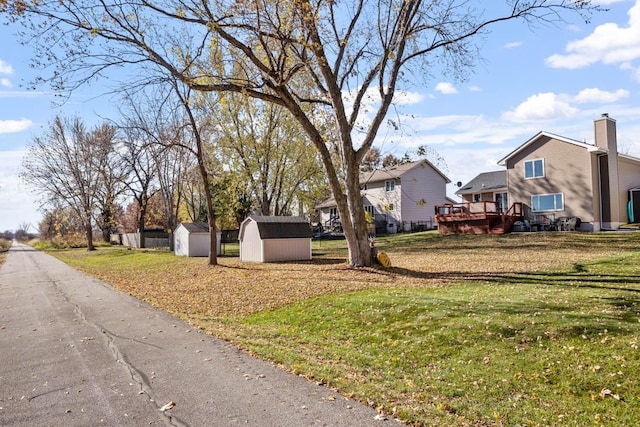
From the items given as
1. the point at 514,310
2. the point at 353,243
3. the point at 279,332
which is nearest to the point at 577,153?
the point at 353,243

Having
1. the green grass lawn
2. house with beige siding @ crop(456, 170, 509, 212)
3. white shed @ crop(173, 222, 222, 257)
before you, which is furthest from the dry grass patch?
house with beige siding @ crop(456, 170, 509, 212)

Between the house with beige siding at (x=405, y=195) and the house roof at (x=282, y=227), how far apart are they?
691 inches

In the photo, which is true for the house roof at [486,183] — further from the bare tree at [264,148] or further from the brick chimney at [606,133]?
the bare tree at [264,148]

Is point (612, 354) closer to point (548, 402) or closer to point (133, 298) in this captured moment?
point (548, 402)

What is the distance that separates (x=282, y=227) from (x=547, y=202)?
1704 cm

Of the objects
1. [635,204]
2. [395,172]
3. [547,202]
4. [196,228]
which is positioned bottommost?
[196,228]

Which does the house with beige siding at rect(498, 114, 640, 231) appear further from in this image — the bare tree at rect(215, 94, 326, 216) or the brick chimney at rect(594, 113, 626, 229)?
the bare tree at rect(215, 94, 326, 216)

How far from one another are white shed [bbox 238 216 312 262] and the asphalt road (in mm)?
13814

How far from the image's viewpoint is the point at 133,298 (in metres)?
13.3

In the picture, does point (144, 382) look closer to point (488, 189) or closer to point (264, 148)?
point (264, 148)

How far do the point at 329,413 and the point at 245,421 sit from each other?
2.69 feet

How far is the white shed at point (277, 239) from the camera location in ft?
78.6

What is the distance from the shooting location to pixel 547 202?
3031 cm

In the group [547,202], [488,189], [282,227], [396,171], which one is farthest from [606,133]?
Answer: [282,227]
